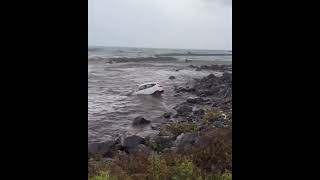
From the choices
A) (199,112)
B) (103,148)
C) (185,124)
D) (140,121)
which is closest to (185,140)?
(185,124)

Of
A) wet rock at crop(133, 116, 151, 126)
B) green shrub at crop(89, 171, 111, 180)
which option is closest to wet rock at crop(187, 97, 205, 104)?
wet rock at crop(133, 116, 151, 126)

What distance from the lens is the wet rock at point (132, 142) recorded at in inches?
97.2

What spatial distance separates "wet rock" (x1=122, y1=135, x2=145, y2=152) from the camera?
247 centimetres

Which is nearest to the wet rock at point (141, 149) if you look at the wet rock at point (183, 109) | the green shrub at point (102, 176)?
the green shrub at point (102, 176)

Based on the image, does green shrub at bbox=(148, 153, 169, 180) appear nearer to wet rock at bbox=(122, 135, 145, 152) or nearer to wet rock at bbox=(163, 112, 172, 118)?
wet rock at bbox=(122, 135, 145, 152)

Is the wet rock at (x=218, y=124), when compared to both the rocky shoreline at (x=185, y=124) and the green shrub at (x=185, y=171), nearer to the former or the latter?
the rocky shoreline at (x=185, y=124)

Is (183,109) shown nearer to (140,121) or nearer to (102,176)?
(140,121)
